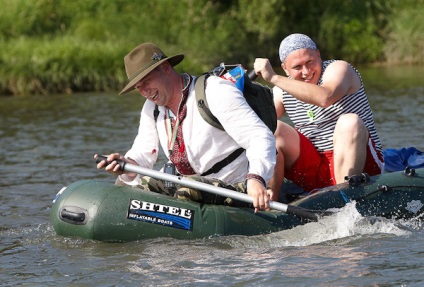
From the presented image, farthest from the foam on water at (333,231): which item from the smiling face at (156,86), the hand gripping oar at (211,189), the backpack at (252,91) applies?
the smiling face at (156,86)

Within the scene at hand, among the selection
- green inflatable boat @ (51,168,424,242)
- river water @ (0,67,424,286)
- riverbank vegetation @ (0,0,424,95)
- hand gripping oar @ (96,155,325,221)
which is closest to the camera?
river water @ (0,67,424,286)

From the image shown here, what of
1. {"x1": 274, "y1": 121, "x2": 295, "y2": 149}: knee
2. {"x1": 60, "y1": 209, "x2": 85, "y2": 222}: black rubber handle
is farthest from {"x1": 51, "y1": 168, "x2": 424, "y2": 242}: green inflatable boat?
{"x1": 274, "y1": 121, "x2": 295, "y2": 149}: knee

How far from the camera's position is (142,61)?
5906mm

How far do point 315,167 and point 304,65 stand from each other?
0.68 meters

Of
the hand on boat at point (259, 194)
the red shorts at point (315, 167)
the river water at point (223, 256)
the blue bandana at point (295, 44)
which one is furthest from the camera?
the red shorts at point (315, 167)

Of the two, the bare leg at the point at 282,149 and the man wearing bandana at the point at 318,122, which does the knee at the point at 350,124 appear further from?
the bare leg at the point at 282,149

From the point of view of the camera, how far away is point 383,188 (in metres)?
6.26

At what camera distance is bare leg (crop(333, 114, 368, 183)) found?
6320mm

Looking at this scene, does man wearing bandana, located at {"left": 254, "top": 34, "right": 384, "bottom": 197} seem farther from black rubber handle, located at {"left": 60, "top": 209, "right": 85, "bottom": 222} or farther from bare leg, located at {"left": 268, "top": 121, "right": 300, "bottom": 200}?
black rubber handle, located at {"left": 60, "top": 209, "right": 85, "bottom": 222}

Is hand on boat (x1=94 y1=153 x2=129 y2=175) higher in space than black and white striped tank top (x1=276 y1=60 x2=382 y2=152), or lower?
lower

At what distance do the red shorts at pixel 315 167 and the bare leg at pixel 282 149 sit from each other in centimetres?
7

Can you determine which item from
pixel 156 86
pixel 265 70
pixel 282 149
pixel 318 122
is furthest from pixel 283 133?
pixel 156 86

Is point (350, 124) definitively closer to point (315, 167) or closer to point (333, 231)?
point (315, 167)

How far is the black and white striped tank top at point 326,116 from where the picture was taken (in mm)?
6645
